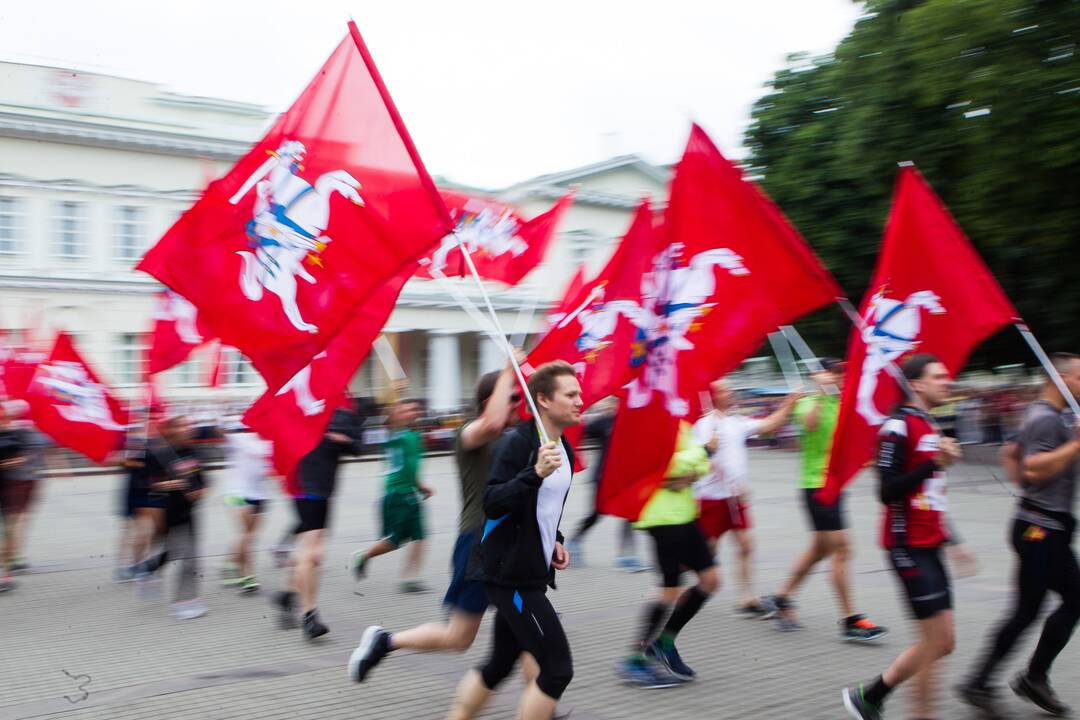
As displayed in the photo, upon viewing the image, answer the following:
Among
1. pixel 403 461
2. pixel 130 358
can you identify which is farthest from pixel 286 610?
pixel 130 358

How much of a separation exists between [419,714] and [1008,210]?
13.8 metres

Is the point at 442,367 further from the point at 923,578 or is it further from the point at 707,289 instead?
the point at 923,578

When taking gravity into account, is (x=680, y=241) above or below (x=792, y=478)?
above

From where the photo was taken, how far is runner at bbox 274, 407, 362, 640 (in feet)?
23.8

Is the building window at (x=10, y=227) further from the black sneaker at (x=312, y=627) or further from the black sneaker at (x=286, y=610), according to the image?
the black sneaker at (x=312, y=627)

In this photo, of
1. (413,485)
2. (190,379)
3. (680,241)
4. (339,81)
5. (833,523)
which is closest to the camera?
(339,81)

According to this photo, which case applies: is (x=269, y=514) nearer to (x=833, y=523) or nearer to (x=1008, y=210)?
(x=833, y=523)

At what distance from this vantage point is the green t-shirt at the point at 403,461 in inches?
342

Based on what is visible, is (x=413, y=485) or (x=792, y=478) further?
(x=792, y=478)

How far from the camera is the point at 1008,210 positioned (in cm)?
1639

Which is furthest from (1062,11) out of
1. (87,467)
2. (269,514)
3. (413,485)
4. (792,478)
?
(87,467)

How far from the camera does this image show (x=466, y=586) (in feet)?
16.7

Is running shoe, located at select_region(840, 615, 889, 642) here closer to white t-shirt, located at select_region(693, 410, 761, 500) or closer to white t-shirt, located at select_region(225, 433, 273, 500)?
white t-shirt, located at select_region(693, 410, 761, 500)

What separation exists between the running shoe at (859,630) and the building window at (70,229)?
37726 millimetres
